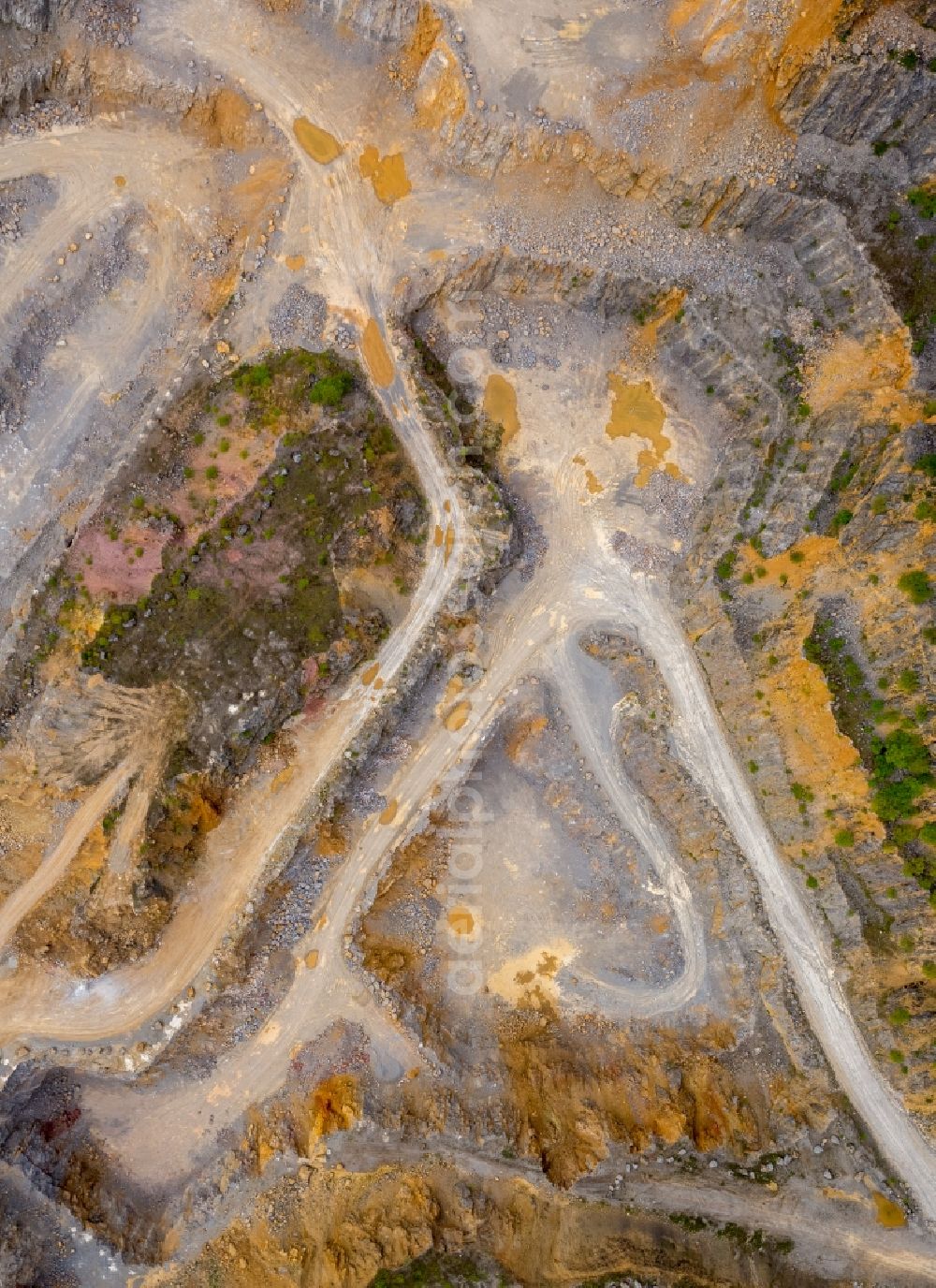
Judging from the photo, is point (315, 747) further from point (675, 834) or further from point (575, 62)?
point (575, 62)

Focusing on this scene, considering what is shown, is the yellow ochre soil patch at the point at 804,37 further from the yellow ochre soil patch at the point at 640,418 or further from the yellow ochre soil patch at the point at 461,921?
the yellow ochre soil patch at the point at 461,921

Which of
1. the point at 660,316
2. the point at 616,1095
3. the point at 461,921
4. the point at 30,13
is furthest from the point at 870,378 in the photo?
the point at 30,13

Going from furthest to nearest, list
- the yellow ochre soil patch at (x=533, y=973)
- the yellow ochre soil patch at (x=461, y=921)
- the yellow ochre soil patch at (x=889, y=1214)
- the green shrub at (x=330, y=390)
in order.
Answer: the yellow ochre soil patch at (x=461, y=921), the yellow ochre soil patch at (x=533, y=973), the yellow ochre soil patch at (x=889, y=1214), the green shrub at (x=330, y=390)

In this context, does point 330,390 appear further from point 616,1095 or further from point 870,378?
point 616,1095

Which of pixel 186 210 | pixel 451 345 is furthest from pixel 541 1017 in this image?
pixel 186 210

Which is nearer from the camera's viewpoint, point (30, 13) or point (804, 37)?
point (804, 37)

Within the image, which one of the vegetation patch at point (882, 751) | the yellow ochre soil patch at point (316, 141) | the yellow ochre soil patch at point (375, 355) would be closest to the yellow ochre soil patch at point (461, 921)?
the vegetation patch at point (882, 751)

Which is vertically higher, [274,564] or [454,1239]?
[274,564]
